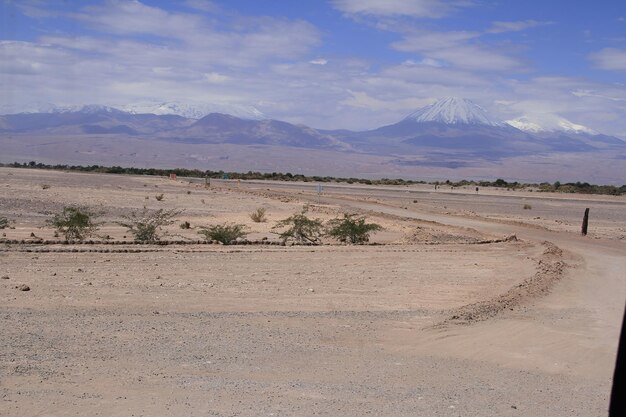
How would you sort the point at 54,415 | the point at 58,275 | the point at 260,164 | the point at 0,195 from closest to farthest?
the point at 54,415
the point at 58,275
the point at 0,195
the point at 260,164

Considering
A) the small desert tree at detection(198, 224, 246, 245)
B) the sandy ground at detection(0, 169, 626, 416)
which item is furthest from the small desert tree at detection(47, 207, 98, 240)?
the small desert tree at detection(198, 224, 246, 245)

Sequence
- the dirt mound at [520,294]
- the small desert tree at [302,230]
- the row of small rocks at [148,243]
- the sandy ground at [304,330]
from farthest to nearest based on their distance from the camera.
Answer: the small desert tree at [302,230]
the row of small rocks at [148,243]
the dirt mound at [520,294]
the sandy ground at [304,330]

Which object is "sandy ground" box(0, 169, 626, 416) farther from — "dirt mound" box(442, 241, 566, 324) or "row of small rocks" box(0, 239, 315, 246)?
"row of small rocks" box(0, 239, 315, 246)

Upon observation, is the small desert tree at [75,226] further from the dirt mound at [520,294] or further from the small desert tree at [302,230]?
the dirt mound at [520,294]

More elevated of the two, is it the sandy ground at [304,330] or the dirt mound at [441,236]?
the dirt mound at [441,236]

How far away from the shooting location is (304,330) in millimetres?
11922

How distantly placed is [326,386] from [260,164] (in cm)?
18165

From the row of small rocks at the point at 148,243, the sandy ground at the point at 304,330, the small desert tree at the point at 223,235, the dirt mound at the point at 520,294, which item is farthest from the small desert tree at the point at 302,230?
the dirt mound at the point at 520,294

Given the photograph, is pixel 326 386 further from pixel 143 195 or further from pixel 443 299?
pixel 143 195

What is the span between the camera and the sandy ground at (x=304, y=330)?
8.70 meters

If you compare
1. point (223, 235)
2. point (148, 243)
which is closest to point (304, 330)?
point (148, 243)

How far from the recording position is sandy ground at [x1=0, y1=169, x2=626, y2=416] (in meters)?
8.70

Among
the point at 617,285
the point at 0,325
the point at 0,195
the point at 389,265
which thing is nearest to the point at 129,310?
the point at 0,325

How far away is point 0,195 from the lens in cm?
4425
